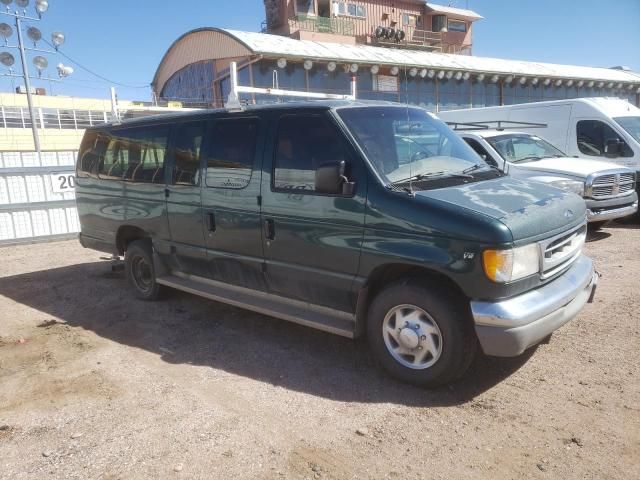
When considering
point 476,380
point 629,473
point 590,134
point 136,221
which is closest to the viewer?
point 629,473

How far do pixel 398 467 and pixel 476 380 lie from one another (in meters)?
1.22

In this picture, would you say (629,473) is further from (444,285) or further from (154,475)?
(154,475)

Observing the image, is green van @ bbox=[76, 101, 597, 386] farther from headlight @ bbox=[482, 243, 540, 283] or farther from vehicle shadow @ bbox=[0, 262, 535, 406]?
vehicle shadow @ bbox=[0, 262, 535, 406]

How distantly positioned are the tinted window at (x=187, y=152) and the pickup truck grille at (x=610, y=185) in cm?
653

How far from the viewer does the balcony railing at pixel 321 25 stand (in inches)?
1378

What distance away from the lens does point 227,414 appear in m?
3.39

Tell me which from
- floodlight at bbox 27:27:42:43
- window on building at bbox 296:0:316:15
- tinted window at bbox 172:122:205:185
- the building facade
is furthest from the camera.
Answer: window on building at bbox 296:0:316:15

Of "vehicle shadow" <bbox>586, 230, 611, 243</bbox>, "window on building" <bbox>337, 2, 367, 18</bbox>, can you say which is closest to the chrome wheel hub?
"vehicle shadow" <bbox>586, 230, 611, 243</bbox>

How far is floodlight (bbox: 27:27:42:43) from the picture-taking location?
15.8 meters

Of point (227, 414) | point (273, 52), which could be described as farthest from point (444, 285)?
point (273, 52)

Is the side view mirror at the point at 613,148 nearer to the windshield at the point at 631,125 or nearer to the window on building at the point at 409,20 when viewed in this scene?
the windshield at the point at 631,125

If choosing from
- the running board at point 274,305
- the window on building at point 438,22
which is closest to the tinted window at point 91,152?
the running board at point 274,305

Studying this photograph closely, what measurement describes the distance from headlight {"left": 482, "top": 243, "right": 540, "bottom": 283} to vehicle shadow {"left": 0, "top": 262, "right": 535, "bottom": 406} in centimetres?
95

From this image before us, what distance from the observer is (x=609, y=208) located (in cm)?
838
